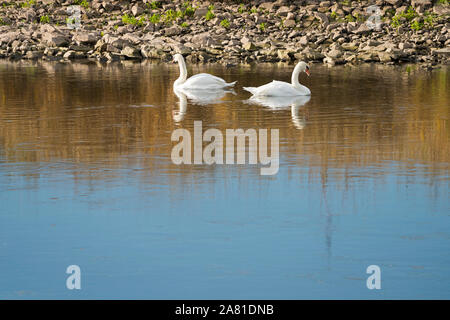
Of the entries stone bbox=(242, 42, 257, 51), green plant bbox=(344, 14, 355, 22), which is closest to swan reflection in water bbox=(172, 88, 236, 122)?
stone bbox=(242, 42, 257, 51)

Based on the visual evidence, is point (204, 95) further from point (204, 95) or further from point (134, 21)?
point (134, 21)

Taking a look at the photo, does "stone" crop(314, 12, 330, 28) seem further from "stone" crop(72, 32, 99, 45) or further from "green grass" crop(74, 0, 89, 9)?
"green grass" crop(74, 0, 89, 9)

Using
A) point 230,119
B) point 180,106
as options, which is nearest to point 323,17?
point 180,106

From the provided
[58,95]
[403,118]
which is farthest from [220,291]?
[58,95]

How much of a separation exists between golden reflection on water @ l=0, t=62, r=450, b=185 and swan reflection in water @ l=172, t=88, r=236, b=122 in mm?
217

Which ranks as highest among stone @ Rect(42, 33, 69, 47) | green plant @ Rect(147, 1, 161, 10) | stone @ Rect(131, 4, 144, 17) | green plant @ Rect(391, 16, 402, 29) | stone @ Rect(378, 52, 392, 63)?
green plant @ Rect(147, 1, 161, 10)

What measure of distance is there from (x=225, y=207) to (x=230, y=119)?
7.82 metres

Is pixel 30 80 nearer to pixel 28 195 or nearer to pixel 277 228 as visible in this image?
pixel 28 195

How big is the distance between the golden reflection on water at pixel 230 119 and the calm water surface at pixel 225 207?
6cm

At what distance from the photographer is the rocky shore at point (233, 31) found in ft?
122
